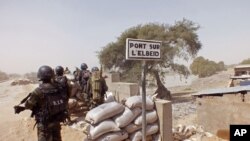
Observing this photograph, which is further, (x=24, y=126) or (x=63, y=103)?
(x=24, y=126)

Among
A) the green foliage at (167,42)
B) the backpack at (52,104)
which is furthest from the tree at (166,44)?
the backpack at (52,104)

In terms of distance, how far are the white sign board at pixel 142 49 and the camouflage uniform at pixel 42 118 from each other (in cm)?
150

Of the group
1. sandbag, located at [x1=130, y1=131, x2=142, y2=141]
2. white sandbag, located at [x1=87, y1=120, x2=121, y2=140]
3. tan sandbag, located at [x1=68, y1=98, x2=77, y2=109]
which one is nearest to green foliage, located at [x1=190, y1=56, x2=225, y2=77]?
tan sandbag, located at [x1=68, y1=98, x2=77, y2=109]

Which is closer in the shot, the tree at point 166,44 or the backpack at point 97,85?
the backpack at point 97,85

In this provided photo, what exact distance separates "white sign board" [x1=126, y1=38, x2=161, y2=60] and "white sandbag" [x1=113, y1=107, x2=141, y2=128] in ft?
5.97

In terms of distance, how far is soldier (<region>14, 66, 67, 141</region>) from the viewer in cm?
414

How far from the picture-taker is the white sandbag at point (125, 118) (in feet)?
17.1

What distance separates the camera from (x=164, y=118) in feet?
18.4

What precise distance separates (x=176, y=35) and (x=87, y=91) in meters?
16.0

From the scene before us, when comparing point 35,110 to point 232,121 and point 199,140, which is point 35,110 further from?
point 232,121

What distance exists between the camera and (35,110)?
4230 millimetres

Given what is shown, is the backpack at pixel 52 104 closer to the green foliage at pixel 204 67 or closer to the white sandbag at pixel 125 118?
the white sandbag at pixel 125 118

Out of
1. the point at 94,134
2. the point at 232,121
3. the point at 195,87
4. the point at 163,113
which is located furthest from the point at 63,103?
the point at 195,87

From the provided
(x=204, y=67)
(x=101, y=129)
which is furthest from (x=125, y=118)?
(x=204, y=67)
